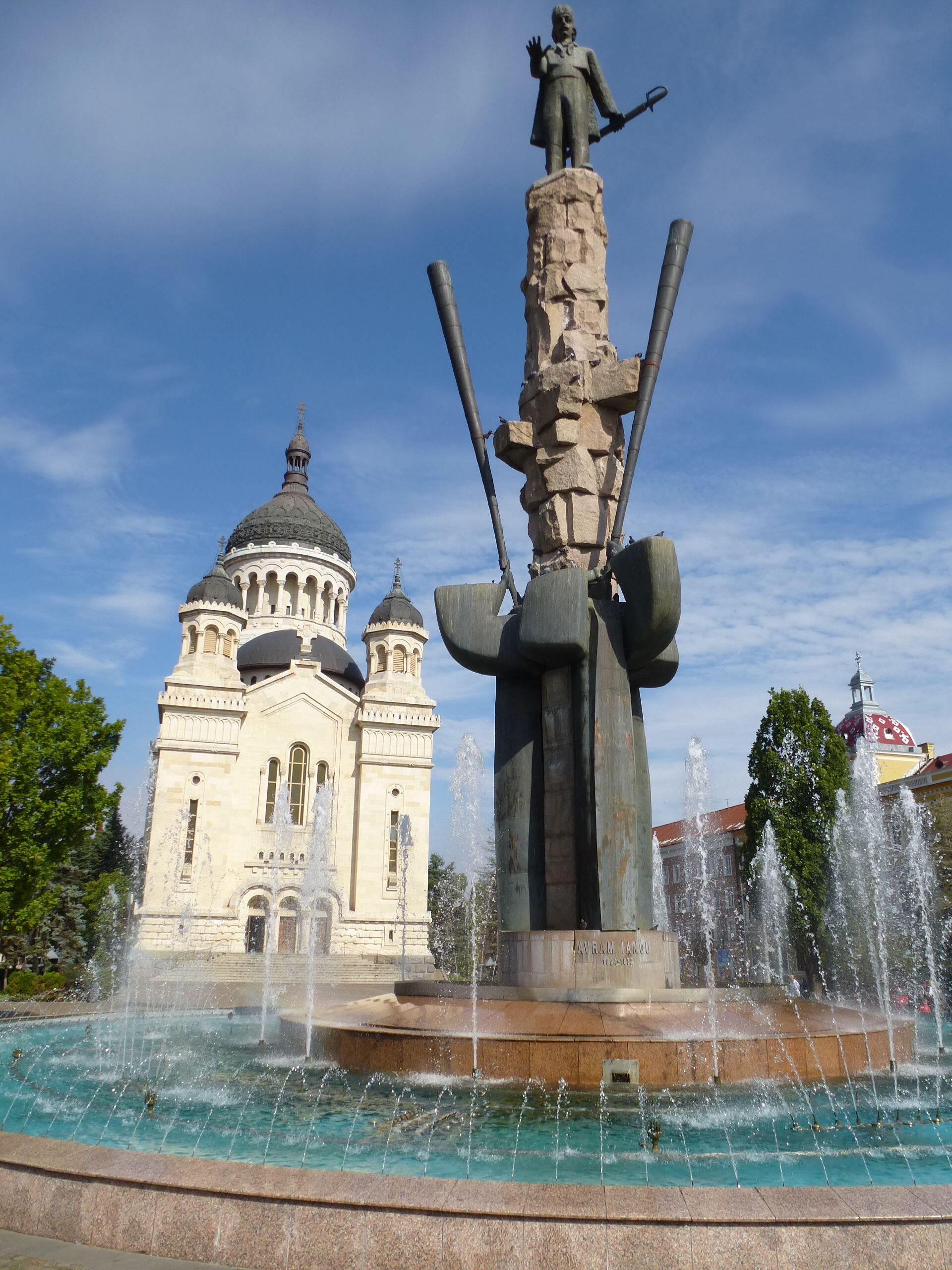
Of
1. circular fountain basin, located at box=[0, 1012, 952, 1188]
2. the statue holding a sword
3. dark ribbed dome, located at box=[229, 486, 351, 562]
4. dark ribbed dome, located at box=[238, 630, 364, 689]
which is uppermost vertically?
dark ribbed dome, located at box=[229, 486, 351, 562]

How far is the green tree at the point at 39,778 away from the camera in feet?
67.5

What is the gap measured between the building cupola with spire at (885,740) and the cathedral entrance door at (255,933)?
30036mm

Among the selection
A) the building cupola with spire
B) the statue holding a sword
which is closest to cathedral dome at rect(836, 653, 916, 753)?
the building cupola with spire

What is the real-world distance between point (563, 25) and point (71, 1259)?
14.9 metres

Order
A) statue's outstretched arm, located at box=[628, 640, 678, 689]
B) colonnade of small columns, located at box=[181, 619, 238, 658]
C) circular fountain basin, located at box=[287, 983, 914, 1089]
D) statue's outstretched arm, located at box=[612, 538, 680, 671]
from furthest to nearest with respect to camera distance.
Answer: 1. colonnade of small columns, located at box=[181, 619, 238, 658]
2. statue's outstretched arm, located at box=[628, 640, 678, 689]
3. statue's outstretched arm, located at box=[612, 538, 680, 671]
4. circular fountain basin, located at box=[287, 983, 914, 1089]

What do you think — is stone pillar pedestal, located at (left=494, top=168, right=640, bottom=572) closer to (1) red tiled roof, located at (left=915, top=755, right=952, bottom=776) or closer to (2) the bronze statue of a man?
(2) the bronze statue of a man

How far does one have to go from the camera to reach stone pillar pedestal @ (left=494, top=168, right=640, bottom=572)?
11.3 meters

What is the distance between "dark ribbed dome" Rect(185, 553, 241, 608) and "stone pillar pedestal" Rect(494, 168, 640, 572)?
108ft

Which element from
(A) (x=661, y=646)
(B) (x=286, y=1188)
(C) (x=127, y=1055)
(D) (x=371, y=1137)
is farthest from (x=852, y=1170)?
(C) (x=127, y=1055)

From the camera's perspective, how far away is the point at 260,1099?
7324mm

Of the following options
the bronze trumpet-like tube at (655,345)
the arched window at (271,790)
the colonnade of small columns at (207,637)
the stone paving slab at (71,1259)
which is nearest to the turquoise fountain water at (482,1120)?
the stone paving slab at (71,1259)

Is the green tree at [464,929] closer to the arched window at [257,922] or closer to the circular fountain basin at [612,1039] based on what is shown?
the arched window at [257,922]

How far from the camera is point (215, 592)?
4300 centimetres

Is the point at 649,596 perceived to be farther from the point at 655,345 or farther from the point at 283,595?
the point at 283,595
